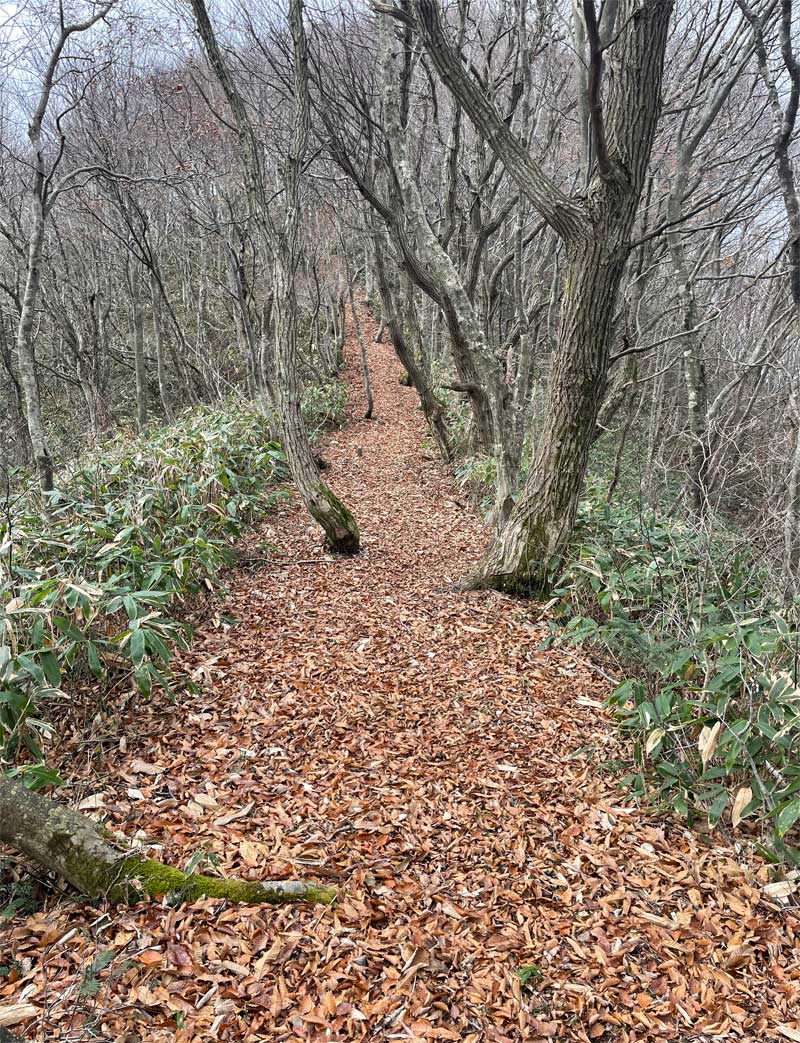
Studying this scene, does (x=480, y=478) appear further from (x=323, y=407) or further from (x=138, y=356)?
(x=138, y=356)

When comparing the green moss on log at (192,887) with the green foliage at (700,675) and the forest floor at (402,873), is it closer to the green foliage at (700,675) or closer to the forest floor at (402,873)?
the forest floor at (402,873)

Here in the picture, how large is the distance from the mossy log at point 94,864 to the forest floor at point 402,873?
0.18 ft

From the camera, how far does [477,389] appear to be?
660 cm

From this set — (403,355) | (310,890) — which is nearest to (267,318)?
(403,355)

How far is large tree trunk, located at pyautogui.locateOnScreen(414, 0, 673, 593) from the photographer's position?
3453 mm

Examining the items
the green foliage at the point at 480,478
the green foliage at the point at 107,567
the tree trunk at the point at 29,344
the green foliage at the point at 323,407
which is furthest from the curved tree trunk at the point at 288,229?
the green foliage at the point at 323,407

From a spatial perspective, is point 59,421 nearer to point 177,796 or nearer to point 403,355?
point 403,355

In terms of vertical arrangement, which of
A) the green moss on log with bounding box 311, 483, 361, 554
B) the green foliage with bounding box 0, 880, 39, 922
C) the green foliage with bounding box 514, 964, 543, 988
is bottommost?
the green foliage with bounding box 514, 964, 543, 988

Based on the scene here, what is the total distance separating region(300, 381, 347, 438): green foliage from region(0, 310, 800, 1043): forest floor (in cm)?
824

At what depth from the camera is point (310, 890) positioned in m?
2.07

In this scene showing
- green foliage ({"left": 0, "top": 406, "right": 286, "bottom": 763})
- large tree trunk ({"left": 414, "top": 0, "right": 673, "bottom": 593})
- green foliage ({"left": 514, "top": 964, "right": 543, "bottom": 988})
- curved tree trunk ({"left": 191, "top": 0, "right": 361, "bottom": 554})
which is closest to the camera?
green foliage ({"left": 514, "top": 964, "right": 543, "bottom": 988})

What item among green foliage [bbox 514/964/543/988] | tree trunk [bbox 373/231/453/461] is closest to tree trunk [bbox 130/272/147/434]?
tree trunk [bbox 373/231/453/461]

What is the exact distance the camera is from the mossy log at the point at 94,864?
1921 millimetres

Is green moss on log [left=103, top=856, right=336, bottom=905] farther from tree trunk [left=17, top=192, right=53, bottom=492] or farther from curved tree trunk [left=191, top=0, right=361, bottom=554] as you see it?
tree trunk [left=17, top=192, right=53, bottom=492]
